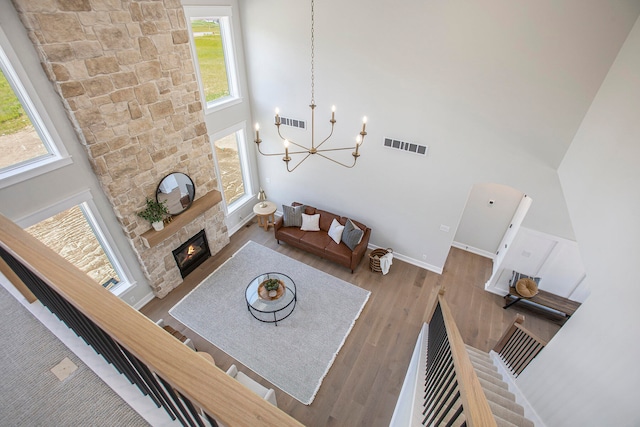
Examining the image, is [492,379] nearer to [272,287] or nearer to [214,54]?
[272,287]

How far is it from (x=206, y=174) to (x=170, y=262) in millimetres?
1788

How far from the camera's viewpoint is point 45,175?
3637 mm

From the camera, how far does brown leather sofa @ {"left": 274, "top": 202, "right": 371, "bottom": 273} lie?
20.0 ft

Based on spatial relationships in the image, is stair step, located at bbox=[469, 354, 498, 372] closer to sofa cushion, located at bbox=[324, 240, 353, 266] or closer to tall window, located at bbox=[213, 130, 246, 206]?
sofa cushion, located at bbox=[324, 240, 353, 266]

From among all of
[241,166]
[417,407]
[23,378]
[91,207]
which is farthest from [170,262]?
[417,407]

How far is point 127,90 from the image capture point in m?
4.06

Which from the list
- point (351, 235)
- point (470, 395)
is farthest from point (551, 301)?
point (470, 395)

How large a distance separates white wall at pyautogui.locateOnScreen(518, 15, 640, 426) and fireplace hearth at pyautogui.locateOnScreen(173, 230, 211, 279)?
5658 mm

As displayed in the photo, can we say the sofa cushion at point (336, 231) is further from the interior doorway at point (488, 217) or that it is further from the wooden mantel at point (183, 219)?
the interior doorway at point (488, 217)

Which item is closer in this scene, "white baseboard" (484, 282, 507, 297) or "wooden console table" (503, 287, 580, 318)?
"wooden console table" (503, 287, 580, 318)

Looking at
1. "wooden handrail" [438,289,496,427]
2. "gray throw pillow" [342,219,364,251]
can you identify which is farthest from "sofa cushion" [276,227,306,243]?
"wooden handrail" [438,289,496,427]

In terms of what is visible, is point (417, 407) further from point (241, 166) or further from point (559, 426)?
point (241, 166)

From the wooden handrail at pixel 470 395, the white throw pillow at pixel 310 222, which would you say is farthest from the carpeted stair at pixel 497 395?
the white throw pillow at pixel 310 222

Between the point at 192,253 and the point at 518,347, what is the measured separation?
5.76 metres
